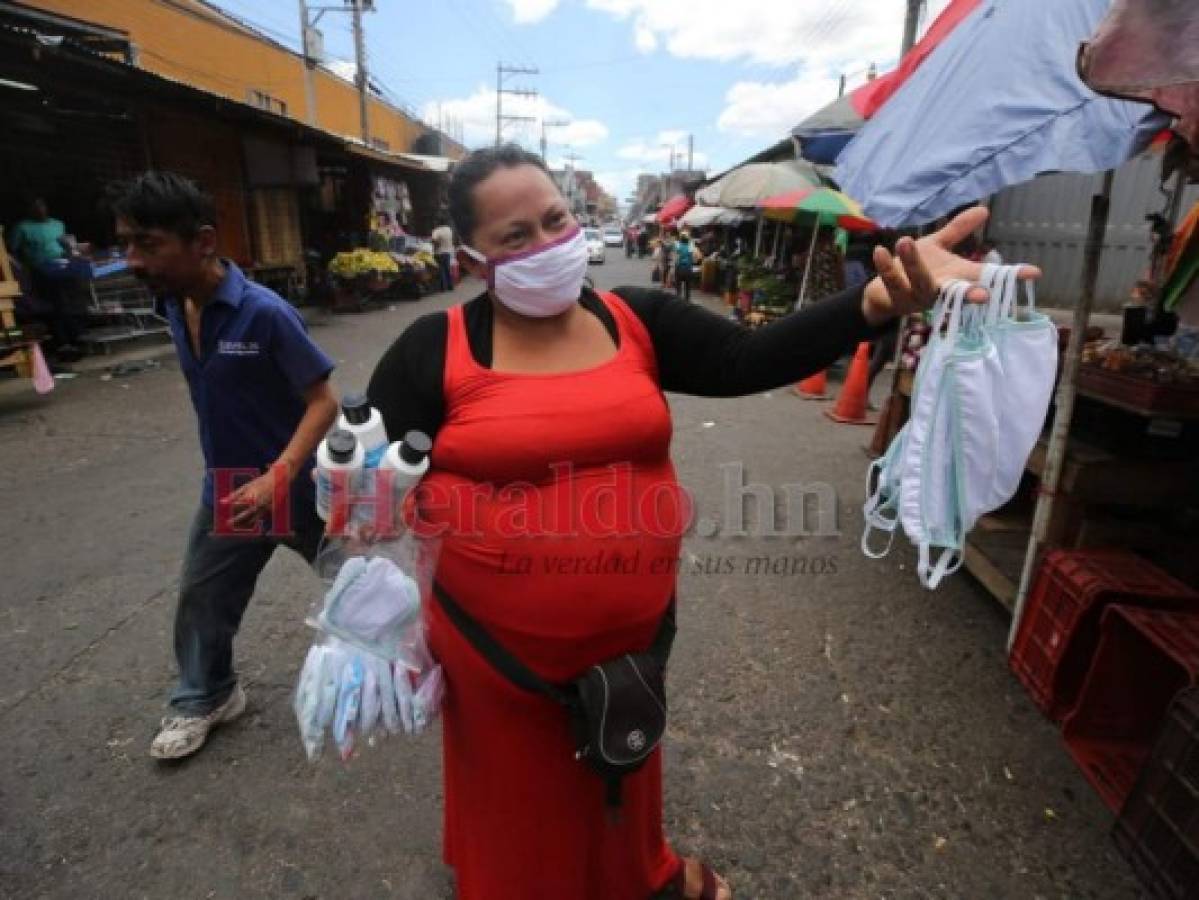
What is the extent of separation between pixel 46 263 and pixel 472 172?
30.9 feet

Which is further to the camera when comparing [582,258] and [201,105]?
[201,105]

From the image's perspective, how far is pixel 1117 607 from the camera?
229cm

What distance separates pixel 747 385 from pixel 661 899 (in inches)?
59.1

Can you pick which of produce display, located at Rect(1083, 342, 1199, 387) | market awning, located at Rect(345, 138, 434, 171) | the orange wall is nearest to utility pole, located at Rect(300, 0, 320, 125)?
the orange wall

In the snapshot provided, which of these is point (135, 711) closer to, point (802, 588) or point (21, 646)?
point (21, 646)

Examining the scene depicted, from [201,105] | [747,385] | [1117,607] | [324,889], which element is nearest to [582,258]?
[747,385]

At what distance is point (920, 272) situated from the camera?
1.42 m

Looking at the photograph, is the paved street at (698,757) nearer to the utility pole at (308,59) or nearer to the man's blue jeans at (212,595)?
the man's blue jeans at (212,595)

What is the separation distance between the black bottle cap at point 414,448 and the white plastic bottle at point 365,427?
6cm

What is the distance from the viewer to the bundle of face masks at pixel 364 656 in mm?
1396

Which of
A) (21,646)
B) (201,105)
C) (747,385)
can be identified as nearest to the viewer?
(747,385)

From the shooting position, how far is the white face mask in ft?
4.74

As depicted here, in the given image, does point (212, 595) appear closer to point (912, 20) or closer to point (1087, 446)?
point (1087, 446)

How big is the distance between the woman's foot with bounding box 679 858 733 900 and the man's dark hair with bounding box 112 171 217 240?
2.38 m
